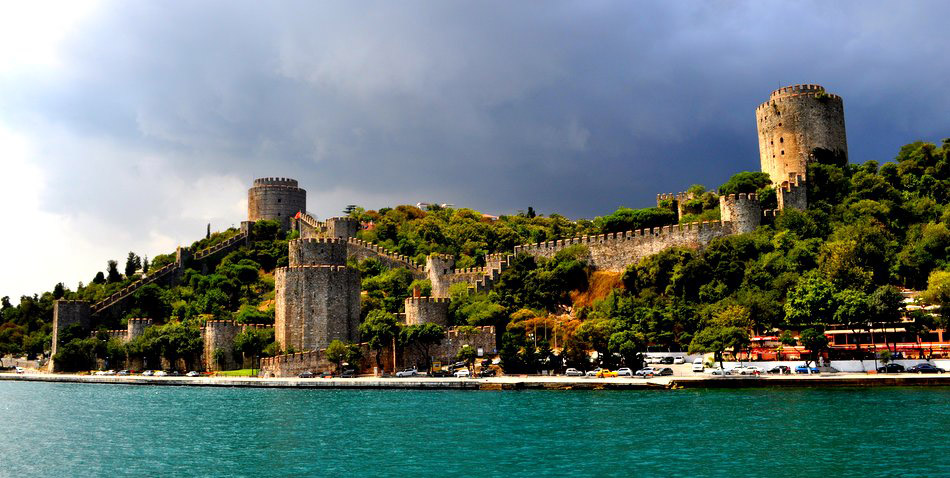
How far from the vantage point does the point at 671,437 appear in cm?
2705

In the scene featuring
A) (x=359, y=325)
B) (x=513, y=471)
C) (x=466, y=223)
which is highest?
(x=466, y=223)

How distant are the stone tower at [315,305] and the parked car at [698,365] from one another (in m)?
19.7

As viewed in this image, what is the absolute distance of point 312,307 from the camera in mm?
50906

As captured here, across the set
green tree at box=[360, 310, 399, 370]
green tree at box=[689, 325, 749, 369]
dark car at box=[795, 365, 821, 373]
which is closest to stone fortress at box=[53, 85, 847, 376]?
green tree at box=[360, 310, 399, 370]

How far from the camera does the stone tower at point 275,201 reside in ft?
283

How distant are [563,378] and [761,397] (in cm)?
1095

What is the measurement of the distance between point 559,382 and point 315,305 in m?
16.1

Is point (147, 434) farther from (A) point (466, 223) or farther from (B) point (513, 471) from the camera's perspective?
(A) point (466, 223)

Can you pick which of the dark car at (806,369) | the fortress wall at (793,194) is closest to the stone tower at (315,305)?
the dark car at (806,369)

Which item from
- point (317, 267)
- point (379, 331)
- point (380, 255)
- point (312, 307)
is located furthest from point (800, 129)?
point (312, 307)

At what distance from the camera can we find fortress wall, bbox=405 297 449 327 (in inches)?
2061

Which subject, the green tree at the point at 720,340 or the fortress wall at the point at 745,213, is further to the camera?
the fortress wall at the point at 745,213

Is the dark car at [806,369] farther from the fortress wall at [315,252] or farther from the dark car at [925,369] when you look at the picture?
the fortress wall at [315,252]

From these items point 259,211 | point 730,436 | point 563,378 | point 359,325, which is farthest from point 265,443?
point 259,211
